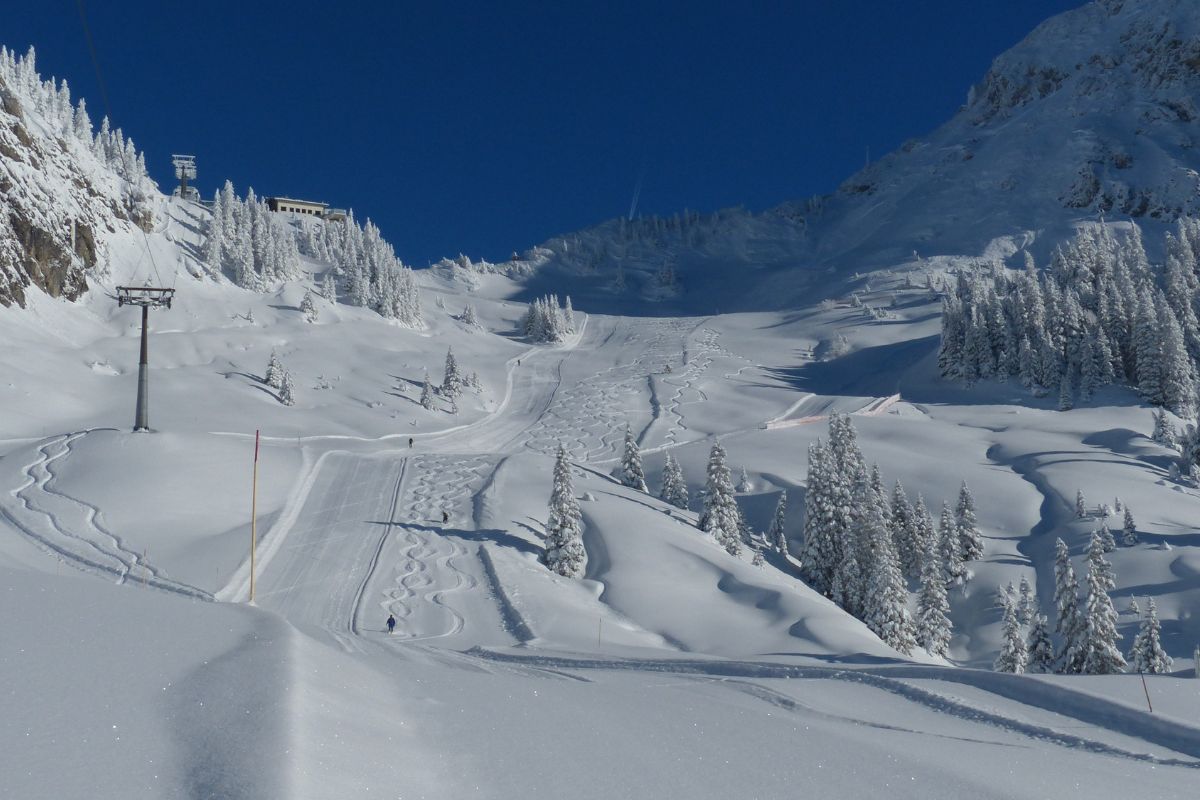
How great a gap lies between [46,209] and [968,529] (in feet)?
266

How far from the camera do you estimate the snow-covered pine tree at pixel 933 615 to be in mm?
39125

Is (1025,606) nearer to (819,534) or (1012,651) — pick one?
(1012,651)

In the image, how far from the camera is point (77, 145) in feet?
311

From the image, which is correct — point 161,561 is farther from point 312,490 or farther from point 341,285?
point 341,285

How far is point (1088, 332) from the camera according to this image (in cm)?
8644

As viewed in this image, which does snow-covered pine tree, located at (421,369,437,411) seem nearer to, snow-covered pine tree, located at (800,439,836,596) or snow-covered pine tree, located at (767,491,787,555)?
snow-covered pine tree, located at (767,491,787,555)

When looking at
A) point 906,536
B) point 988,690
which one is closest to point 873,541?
point 906,536

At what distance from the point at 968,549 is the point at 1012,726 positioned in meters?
40.3

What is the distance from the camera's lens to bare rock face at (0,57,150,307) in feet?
236

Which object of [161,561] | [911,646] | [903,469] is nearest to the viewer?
[161,561]

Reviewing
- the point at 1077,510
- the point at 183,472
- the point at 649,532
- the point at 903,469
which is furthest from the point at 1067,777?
the point at 903,469

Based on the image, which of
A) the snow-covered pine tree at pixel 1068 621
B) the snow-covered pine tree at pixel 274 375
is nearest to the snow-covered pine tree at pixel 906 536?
the snow-covered pine tree at pixel 1068 621

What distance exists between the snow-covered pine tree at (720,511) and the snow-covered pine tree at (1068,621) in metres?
15.0

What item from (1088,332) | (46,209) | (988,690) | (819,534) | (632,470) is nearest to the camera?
(988,690)
